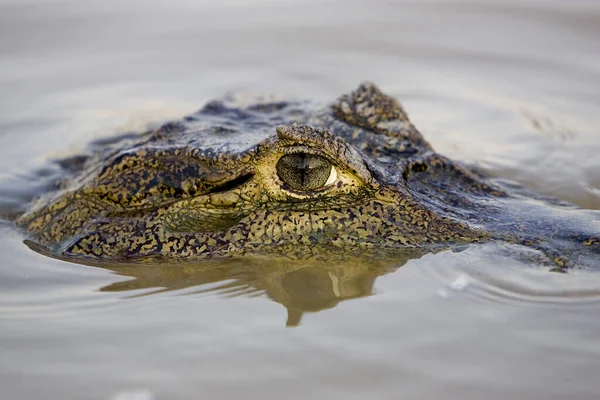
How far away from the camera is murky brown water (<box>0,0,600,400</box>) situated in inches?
139

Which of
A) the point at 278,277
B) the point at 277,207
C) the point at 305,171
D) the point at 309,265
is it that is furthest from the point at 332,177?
the point at 278,277

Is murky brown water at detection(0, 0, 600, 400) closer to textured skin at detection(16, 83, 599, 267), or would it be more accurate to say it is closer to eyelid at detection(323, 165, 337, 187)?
textured skin at detection(16, 83, 599, 267)

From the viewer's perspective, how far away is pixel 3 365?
3.69 meters

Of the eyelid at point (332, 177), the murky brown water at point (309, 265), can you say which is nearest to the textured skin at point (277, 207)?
the eyelid at point (332, 177)

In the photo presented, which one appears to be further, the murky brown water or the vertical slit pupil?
the vertical slit pupil

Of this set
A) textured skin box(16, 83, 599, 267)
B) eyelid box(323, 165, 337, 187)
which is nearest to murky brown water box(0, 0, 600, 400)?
textured skin box(16, 83, 599, 267)

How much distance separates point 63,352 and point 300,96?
17.0 ft

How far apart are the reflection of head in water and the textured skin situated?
0.25 feet

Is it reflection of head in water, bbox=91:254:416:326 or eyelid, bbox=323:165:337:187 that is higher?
eyelid, bbox=323:165:337:187

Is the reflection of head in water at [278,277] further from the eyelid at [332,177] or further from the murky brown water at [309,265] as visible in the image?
the eyelid at [332,177]

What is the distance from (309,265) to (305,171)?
538 mm

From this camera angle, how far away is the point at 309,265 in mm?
4449

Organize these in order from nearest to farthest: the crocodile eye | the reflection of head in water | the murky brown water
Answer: the murky brown water → the reflection of head in water → the crocodile eye

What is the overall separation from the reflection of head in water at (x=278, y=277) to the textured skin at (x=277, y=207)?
78mm
